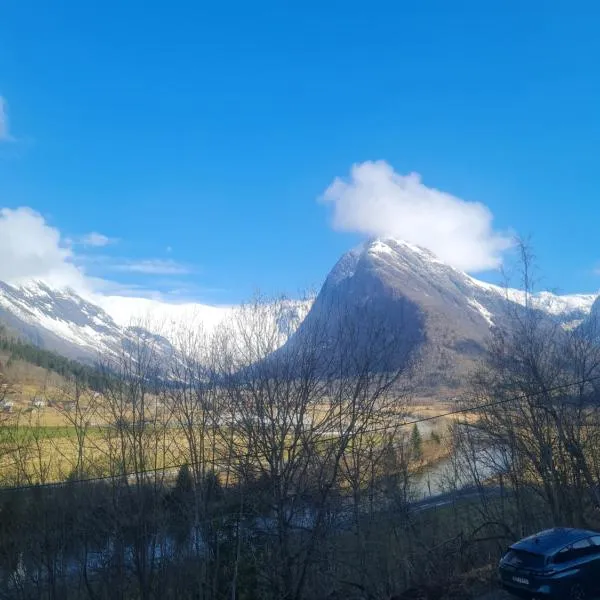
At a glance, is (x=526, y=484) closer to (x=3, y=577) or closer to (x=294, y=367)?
(x=294, y=367)

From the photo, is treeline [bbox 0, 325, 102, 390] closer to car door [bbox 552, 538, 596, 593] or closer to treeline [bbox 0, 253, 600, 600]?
treeline [bbox 0, 253, 600, 600]

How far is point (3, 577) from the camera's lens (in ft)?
55.6

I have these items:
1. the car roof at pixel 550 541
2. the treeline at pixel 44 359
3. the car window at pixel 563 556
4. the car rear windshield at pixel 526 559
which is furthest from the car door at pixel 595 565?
the treeline at pixel 44 359

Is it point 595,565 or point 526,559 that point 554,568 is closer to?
point 526,559

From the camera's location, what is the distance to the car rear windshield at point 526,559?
489 inches

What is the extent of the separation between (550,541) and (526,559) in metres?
0.79

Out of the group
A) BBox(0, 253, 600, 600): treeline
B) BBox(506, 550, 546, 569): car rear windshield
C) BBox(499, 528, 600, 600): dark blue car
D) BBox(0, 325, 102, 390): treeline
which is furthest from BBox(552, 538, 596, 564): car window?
BBox(0, 325, 102, 390): treeline

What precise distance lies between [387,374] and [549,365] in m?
7.45

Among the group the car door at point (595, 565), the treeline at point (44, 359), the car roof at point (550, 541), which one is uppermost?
the treeline at point (44, 359)

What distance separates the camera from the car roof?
1270cm

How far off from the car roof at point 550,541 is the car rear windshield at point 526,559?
9cm

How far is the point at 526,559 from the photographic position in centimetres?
1265

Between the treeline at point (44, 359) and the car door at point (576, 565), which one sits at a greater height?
the treeline at point (44, 359)

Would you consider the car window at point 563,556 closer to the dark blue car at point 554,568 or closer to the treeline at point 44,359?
the dark blue car at point 554,568
